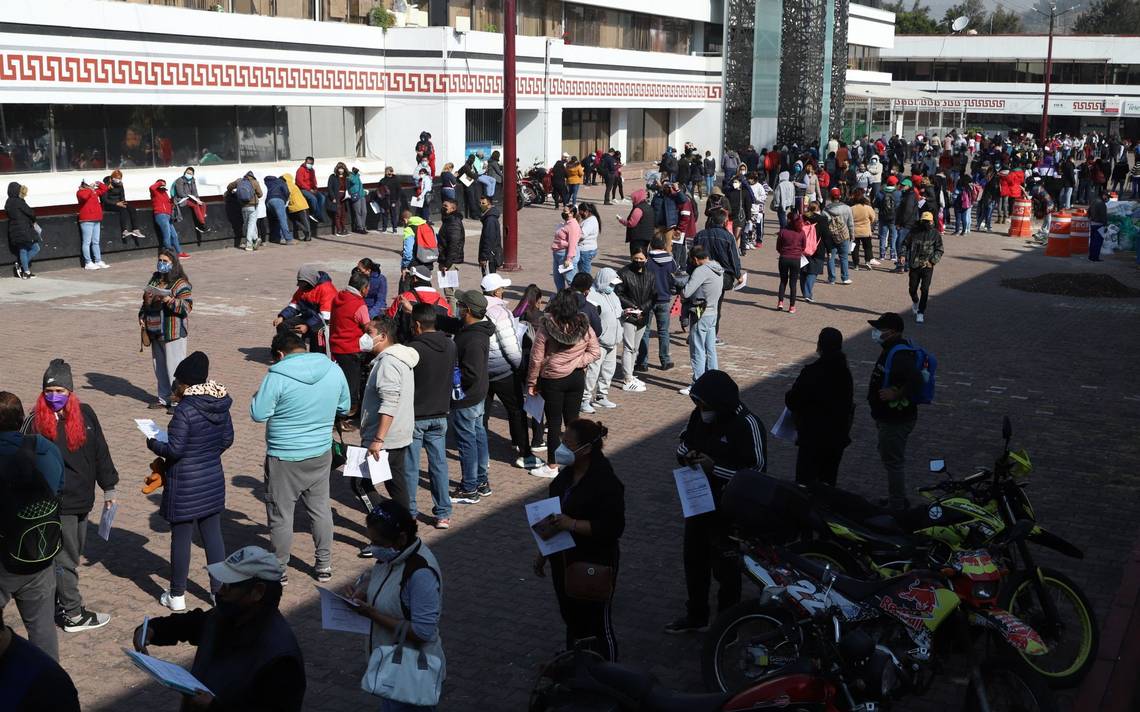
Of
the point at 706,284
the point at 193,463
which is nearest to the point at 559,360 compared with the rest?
the point at 706,284

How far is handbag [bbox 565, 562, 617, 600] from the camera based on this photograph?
20.3ft

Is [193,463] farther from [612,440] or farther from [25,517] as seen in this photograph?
[612,440]

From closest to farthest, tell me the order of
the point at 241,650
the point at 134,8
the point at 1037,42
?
the point at 241,650
the point at 134,8
the point at 1037,42

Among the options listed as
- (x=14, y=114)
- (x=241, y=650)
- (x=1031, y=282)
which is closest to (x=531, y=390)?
(x=241, y=650)

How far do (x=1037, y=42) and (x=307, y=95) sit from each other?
62.4 metres

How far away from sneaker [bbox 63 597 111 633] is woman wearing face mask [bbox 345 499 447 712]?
2975mm

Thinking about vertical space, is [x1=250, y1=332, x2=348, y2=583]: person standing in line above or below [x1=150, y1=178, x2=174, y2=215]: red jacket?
below

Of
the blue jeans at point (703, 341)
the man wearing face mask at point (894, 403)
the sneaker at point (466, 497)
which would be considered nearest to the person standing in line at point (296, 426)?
the sneaker at point (466, 497)

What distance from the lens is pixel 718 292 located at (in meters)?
13.0

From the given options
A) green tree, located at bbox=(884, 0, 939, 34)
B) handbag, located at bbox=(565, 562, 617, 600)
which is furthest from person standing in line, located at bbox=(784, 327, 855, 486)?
green tree, located at bbox=(884, 0, 939, 34)

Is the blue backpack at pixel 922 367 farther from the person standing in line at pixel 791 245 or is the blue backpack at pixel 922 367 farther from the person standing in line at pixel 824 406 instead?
the person standing in line at pixel 791 245

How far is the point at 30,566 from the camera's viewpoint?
5980mm

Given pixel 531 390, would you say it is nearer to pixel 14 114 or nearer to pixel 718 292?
pixel 718 292

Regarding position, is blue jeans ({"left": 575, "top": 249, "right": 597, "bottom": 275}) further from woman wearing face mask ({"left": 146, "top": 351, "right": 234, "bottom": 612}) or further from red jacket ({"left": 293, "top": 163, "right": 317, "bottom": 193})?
woman wearing face mask ({"left": 146, "top": 351, "right": 234, "bottom": 612})
